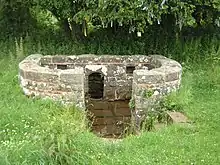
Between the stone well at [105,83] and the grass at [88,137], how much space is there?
324 millimetres

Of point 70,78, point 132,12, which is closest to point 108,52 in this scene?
point 132,12

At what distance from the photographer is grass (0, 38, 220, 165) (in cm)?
657

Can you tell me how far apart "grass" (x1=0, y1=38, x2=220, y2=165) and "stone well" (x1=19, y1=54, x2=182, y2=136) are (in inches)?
12.8

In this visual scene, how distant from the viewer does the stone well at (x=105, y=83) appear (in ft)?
32.3

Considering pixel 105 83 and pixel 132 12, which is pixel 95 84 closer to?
pixel 105 83

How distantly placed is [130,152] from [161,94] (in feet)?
9.65

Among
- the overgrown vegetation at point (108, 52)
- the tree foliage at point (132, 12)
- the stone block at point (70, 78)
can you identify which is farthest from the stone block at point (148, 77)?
the tree foliage at point (132, 12)

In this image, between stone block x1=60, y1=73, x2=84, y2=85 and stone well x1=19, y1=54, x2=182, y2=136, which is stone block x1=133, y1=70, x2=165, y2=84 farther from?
stone block x1=60, y1=73, x2=84, y2=85

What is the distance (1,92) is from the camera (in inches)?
403

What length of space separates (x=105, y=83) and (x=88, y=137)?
14.5 ft

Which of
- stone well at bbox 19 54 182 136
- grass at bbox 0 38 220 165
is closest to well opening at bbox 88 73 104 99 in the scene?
stone well at bbox 19 54 182 136

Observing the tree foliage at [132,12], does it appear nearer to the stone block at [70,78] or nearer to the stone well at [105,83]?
the stone well at [105,83]

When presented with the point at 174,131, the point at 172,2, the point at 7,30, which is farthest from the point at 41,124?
the point at 7,30

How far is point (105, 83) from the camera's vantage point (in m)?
12.1
